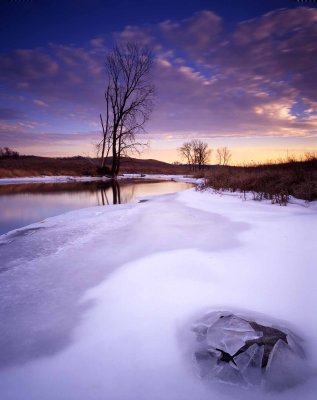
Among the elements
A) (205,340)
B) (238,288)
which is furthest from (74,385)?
(238,288)

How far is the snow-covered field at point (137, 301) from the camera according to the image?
1409mm

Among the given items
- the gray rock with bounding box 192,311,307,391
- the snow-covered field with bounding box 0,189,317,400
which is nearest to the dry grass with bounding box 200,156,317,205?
the snow-covered field with bounding box 0,189,317,400

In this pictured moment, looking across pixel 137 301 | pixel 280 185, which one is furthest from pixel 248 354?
pixel 280 185

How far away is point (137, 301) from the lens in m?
2.21

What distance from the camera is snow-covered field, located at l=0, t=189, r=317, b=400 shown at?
4.62 feet

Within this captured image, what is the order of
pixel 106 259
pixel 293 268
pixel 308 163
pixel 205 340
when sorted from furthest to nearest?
pixel 308 163, pixel 106 259, pixel 293 268, pixel 205 340

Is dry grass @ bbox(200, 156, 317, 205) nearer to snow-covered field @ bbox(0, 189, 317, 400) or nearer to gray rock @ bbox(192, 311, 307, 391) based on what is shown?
snow-covered field @ bbox(0, 189, 317, 400)

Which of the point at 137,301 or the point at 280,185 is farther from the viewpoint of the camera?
the point at 280,185

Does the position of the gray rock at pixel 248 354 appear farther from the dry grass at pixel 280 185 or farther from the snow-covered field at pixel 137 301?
the dry grass at pixel 280 185

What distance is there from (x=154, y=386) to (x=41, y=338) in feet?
2.96

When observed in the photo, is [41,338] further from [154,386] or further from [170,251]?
[170,251]

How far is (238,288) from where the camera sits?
7.66 ft

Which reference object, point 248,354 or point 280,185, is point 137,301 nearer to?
point 248,354

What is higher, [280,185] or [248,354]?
[280,185]
